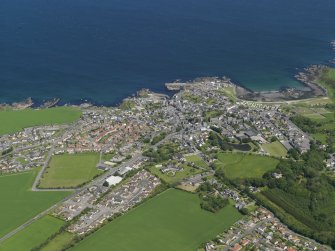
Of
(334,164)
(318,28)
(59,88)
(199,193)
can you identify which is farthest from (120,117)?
(318,28)

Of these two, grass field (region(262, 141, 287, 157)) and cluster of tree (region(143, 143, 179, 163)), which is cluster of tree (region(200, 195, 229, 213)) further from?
grass field (region(262, 141, 287, 157))

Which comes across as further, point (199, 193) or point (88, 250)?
point (199, 193)

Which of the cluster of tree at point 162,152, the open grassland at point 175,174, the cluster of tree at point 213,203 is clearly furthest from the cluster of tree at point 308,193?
the cluster of tree at point 162,152

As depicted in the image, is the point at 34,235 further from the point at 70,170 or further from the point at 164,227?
the point at 70,170

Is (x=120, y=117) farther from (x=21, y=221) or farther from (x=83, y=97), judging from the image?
(x=21, y=221)

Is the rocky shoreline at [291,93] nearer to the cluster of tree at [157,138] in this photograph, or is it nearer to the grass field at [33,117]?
the cluster of tree at [157,138]

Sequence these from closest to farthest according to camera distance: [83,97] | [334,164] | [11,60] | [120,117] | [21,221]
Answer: [21,221] → [334,164] → [120,117] → [83,97] → [11,60]

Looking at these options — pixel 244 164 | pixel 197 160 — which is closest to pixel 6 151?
pixel 197 160
